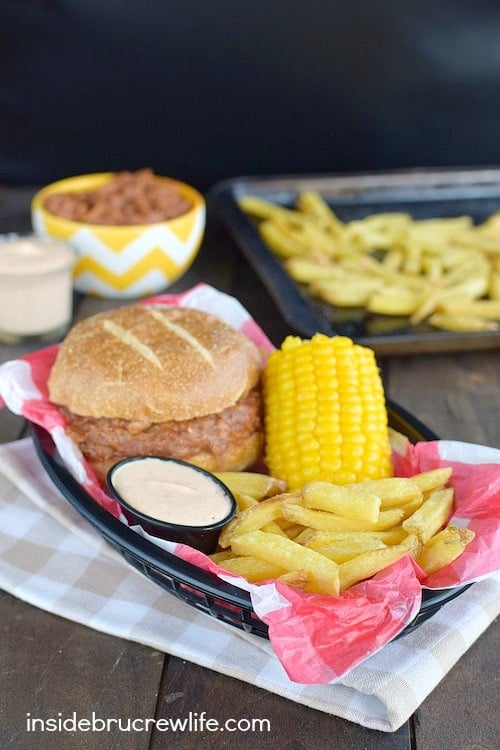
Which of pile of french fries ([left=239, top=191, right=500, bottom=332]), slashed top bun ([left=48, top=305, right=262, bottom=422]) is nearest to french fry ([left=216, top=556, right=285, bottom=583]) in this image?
slashed top bun ([left=48, top=305, right=262, bottom=422])

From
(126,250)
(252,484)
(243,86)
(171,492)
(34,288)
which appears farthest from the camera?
(243,86)

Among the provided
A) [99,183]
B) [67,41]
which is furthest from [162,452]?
[67,41]

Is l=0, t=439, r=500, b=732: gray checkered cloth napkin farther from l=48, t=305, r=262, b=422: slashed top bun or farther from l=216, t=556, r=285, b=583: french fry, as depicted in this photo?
l=48, t=305, r=262, b=422: slashed top bun

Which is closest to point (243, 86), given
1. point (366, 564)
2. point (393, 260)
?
point (393, 260)

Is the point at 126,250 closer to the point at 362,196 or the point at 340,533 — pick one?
the point at 362,196

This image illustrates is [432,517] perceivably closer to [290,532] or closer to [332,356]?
[290,532]

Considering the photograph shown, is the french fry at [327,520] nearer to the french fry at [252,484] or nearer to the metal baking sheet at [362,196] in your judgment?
the french fry at [252,484]
